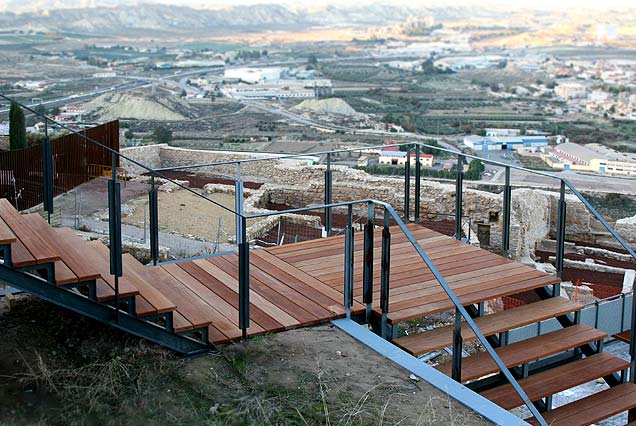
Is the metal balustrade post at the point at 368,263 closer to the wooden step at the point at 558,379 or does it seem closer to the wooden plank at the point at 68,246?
the wooden step at the point at 558,379

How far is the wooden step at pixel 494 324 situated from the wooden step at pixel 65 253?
2.09 metres

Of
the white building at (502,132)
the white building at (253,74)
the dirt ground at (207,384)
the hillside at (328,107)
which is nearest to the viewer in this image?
the dirt ground at (207,384)

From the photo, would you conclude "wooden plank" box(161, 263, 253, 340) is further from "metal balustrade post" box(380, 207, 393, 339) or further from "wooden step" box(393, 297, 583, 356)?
"wooden step" box(393, 297, 583, 356)

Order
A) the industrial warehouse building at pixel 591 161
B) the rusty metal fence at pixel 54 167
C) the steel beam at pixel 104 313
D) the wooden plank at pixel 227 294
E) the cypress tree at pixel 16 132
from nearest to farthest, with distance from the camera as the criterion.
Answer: the steel beam at pixel 104 313 < the wooden plank at pixel 227 294 < the rusty metal fence at pixel 54 167 < the cypress tree at pixel 16 132 < the industrial warehouse building at pixel 591 161

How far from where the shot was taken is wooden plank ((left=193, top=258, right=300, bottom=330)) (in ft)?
17.6

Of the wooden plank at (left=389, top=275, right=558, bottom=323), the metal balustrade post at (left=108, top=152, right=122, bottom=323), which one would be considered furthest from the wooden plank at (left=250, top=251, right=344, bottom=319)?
the metal balustrade post at (left=108, top=152, right=122, bottom=323)

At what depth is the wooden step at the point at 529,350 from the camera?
17.4ft

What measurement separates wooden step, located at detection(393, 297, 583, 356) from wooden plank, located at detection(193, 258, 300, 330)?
2.49 ft

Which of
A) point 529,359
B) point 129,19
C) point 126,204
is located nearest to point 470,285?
point 529,359

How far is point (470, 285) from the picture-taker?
19.8 ft

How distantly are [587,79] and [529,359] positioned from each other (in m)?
105

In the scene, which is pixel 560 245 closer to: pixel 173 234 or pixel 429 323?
pixel 429 323

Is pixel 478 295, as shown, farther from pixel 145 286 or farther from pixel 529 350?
pixel 145 286

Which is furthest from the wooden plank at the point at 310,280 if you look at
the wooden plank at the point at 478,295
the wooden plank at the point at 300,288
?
the wooden plank at the point at 478,295
